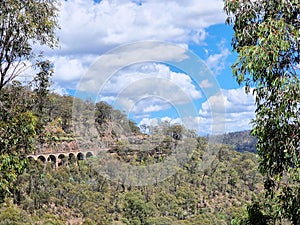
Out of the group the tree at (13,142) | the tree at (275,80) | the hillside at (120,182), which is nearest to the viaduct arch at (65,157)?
the hillside at (120,182)

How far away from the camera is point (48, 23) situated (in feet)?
15.4

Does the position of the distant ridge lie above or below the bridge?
above

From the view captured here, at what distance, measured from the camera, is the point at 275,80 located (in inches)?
128

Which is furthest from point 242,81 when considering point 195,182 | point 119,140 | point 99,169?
point 195,182

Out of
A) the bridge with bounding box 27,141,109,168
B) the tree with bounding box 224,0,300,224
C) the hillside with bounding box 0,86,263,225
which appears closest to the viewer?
the tree with bounding box 224,0,300,224

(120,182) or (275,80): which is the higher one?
(275,80)

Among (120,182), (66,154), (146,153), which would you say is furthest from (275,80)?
(66,154)

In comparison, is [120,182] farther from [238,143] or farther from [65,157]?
[238,143]

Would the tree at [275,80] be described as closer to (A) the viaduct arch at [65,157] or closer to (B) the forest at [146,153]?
(B) the forest at [146,153]

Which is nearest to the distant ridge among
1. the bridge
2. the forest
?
the forest

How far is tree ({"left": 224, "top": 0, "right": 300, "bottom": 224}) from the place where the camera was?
10.6 ft

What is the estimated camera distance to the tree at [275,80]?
322 centimetres

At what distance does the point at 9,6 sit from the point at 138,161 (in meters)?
18.5

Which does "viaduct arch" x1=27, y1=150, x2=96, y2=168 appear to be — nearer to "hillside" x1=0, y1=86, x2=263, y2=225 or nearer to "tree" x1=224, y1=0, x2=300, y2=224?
"hillside" x1=0, y1=86, x2=263, y2=225
